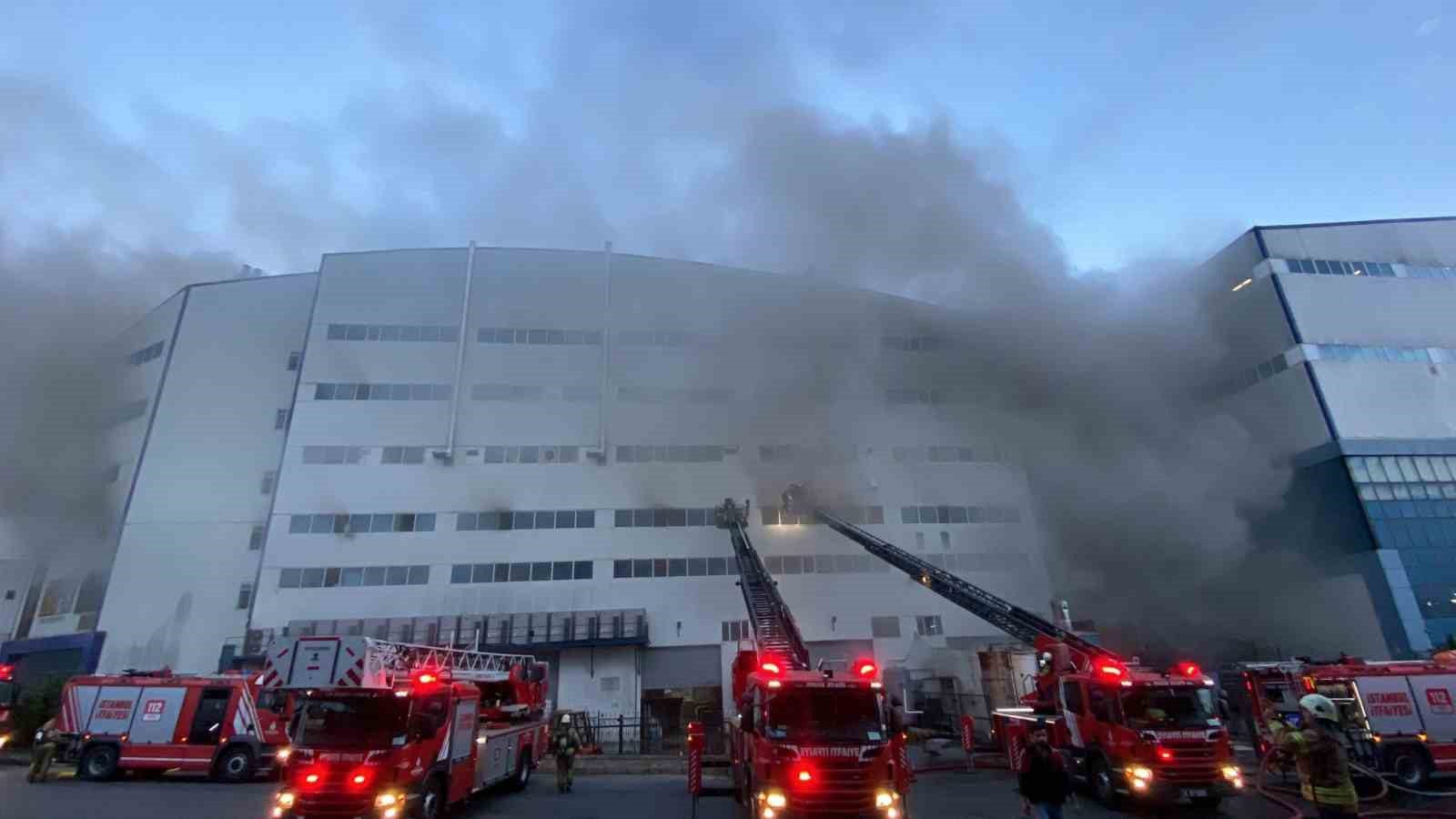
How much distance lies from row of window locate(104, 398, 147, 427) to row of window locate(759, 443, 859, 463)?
27.3 m

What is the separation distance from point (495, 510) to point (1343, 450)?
1380 inches

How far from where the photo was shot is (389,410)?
26.2 m

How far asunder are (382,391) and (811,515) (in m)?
18.4

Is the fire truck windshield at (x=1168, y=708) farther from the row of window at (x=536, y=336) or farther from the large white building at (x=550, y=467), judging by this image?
the row of window at (x=536, y=336)

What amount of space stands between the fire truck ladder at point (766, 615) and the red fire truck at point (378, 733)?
5.01m

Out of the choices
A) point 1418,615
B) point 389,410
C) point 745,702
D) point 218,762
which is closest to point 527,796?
point 745,702

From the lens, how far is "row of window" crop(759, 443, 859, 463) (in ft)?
88.5

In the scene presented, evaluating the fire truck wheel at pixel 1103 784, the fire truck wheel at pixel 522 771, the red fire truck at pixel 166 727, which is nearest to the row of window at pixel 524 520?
the red fire truck at pixel 166 727

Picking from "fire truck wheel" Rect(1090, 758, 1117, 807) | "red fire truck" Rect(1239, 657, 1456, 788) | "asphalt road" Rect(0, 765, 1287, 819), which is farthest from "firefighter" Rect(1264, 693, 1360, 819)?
"red fire truck" Rect(1239, 657, 1456, 788)

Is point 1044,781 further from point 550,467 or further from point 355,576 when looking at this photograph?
point 355,576

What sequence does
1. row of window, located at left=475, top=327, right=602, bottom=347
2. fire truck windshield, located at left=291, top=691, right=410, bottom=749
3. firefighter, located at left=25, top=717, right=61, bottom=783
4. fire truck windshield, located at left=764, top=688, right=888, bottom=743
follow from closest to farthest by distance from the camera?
fire truck windshield, located at left=764, top=688, right=888, bottom=743 < fire truck windshield, located at left=291, top=691, right=410, bottom=749 < firefighter, located at left=25, top=717, right=61, bottom=783 < row of window, located at left=475, top=327, right=602, bottom=347

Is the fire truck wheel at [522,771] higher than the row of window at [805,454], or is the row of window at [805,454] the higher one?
the row of window at [805,454]

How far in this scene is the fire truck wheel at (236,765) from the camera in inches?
564

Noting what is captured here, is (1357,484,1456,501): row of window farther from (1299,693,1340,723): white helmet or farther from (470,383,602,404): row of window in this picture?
(470,383,602,404): row of window
